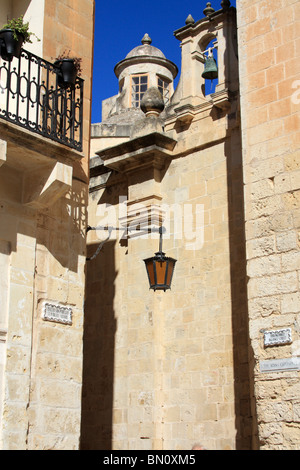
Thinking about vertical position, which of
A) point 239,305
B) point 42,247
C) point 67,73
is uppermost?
point 67,73

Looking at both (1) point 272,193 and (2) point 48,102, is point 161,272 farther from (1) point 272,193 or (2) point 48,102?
(2) point 48,102

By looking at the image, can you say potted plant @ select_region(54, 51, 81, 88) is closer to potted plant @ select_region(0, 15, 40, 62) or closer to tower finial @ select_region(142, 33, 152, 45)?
potted plant @ select_region(0, 15, 40, 62)

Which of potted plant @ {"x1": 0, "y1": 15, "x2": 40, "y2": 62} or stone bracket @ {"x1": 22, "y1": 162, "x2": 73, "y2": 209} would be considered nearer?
potted plant @ {"x1": 0, "y1": 15, "x2": 40, "y2": 62}

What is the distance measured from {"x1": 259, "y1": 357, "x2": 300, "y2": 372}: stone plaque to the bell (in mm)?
4450

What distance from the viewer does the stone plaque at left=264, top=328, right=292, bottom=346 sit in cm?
725

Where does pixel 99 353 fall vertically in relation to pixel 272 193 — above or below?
below

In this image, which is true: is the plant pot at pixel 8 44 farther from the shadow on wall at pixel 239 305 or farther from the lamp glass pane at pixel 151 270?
the shadow on wall at pixel 239 305

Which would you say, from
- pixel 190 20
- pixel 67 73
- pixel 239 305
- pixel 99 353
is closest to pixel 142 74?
pixel 190 20

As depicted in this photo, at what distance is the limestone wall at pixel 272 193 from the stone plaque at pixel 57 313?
1.82 m

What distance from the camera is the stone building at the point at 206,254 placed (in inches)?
297

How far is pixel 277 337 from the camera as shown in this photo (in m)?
7.32

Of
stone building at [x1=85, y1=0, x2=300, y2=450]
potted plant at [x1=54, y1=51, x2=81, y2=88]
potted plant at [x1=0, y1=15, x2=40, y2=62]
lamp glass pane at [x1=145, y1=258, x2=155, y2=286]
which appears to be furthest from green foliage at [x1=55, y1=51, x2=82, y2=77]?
lamp glass pane at [x1=145, y1=258, x2=155, y2=286]

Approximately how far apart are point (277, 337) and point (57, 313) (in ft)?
7.05

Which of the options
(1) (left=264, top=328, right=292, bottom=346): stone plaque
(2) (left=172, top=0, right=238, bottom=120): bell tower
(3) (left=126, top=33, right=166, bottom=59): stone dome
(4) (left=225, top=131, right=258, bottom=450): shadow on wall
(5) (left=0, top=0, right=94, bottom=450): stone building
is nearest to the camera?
(5) (left=0, top=0, right=94, bottom=450): stone building
